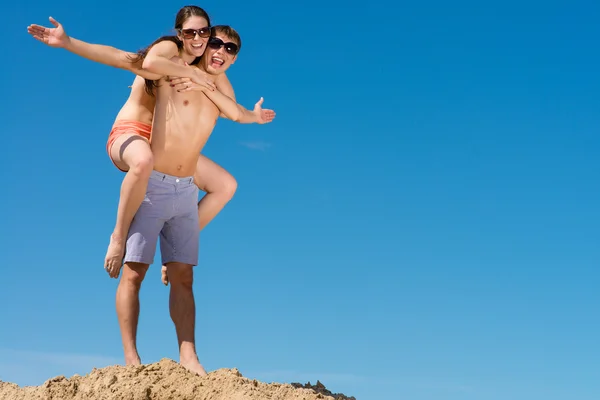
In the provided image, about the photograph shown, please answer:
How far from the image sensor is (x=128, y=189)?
687cm

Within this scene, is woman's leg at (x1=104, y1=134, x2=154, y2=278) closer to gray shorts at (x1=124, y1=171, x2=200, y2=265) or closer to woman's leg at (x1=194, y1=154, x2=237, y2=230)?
gray shorts at (x1=124, y1=171, x2=200, y2=265)

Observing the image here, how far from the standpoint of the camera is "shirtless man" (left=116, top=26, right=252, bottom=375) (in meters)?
6.96

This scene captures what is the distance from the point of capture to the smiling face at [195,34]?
721 cm

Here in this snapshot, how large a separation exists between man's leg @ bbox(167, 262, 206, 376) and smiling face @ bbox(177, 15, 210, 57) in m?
2.16

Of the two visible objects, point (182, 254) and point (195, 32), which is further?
point (182, 254)

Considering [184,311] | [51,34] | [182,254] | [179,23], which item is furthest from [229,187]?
[51,34]

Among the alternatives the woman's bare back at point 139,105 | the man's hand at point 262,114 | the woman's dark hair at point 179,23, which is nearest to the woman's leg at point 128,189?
the woman's bare back at point 139,105

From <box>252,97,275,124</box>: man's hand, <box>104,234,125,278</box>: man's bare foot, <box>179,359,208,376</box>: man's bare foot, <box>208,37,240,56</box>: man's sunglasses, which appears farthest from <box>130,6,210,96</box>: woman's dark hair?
<box>179,359,208,376</box>: man's bare foot

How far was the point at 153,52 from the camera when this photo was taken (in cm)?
702

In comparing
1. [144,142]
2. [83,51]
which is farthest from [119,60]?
[144,142]

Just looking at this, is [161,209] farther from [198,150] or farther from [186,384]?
[186,384]

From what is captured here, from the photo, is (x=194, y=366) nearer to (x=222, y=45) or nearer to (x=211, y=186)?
(x=211, y=186)

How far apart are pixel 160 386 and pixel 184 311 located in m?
1.27

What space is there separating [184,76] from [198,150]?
2.50 ft
